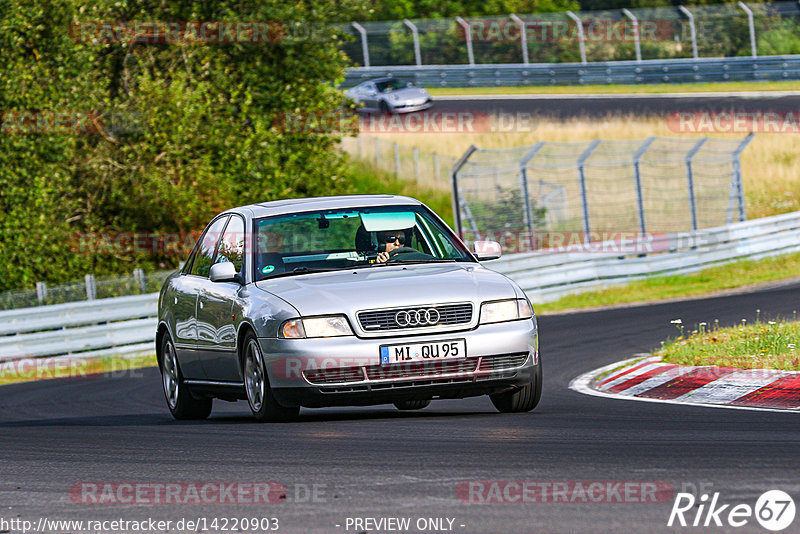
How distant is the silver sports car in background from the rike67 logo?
1614 inches

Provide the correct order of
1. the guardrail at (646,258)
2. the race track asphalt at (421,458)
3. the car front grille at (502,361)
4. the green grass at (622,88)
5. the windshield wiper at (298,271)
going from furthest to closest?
the green grass at (622,88) → the guardrail at (646,258) → the windshield wiper at (298,271) → the car front grille at (502,361) → the race track asphalt at (421,458)

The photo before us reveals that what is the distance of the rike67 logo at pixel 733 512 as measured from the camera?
5.35m

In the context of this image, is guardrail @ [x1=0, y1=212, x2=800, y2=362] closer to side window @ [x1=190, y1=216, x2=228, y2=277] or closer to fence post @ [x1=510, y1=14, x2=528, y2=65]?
side window @ [x1=190, y1=216, x2=228, y2=277]

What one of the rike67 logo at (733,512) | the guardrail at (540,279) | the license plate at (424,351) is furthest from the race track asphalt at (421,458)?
the guardrail at (540,279)

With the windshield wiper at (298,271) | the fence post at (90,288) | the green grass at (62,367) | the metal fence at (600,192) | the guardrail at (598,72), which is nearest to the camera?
the windshield wiper at (298,271)

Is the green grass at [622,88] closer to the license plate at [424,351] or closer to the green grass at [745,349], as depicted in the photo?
the green grass at [745,349]

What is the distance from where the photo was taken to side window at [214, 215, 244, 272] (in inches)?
407

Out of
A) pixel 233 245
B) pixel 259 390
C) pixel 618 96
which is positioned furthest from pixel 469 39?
pixel 259 390

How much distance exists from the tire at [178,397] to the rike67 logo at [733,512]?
615 cm

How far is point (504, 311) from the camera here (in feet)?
30.2

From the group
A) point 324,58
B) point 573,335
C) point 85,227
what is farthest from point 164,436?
point 324,58

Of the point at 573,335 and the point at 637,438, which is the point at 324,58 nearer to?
the point at 573,335

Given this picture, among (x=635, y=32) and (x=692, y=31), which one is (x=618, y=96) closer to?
(x=635, y=32)

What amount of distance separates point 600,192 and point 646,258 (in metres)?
11.4
